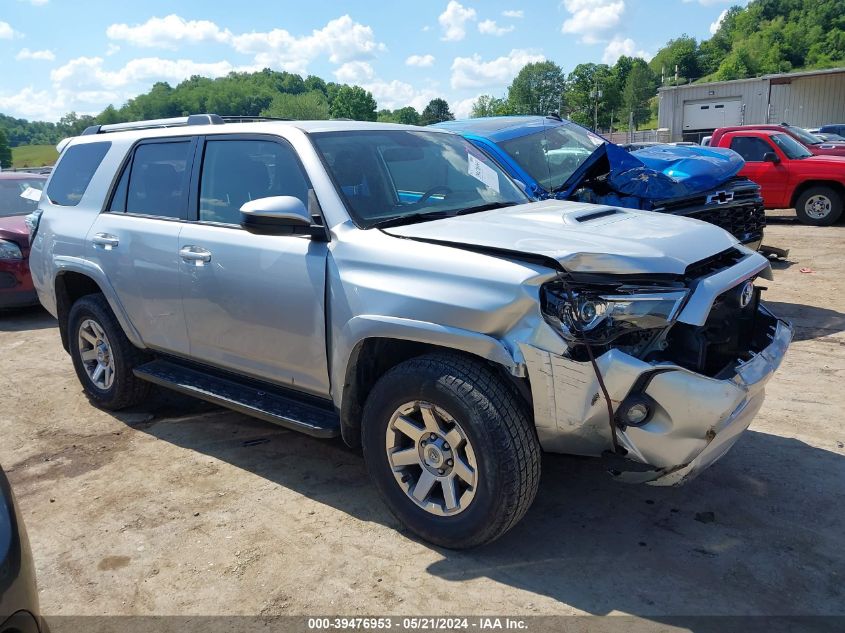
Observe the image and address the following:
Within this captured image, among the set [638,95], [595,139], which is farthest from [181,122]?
[638,95]

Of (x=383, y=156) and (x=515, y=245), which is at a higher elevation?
(x=383, y=156)

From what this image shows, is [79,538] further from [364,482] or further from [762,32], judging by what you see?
[762,32]

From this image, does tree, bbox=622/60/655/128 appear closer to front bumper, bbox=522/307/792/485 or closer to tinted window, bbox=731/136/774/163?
tinted window, bbox=731/136/774/163

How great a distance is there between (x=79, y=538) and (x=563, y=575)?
2359mm

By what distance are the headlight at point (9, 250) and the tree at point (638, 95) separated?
108326mm

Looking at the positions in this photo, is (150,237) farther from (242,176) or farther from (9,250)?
(9,250)

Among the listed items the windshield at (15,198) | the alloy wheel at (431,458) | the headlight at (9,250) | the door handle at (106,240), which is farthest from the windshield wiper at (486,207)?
the windshield at (15,198)

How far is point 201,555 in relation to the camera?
11.0 ft

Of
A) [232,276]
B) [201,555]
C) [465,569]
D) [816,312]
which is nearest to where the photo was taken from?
[465,569]

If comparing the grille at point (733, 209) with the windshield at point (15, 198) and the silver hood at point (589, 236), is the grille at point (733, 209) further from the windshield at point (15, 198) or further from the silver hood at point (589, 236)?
the windshield at point (15, 198)

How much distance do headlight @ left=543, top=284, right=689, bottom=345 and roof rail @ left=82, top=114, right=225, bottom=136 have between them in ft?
8.95

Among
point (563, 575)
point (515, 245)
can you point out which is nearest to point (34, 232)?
point (515, 245)

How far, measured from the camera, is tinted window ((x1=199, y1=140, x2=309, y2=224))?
12.6 ft

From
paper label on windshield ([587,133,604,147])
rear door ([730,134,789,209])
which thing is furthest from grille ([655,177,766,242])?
rear door ([730,134,789,209])
